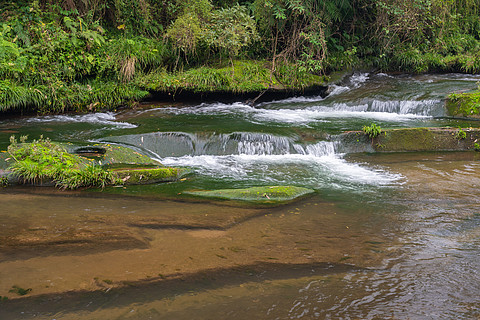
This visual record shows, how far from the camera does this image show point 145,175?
6.81 m

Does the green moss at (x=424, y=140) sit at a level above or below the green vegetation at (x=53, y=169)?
below

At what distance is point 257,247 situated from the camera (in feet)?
14.5

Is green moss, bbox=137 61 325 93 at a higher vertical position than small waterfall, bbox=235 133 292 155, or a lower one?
higher

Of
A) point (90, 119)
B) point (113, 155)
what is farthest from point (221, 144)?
point (90, 119)

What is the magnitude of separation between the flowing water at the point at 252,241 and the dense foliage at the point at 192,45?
3362mm

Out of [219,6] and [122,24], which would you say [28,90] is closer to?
[122,24]

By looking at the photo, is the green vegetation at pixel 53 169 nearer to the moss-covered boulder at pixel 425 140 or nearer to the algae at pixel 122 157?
the algae at pixel 122 157

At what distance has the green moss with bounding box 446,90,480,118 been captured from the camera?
11188mm

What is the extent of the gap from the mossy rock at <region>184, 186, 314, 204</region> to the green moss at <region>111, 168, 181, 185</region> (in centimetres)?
81

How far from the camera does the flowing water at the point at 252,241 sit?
3.39 meters

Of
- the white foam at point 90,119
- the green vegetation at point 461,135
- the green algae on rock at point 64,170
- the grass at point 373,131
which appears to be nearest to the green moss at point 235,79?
the white foam at point 90,119

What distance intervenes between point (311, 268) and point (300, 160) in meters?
4.91

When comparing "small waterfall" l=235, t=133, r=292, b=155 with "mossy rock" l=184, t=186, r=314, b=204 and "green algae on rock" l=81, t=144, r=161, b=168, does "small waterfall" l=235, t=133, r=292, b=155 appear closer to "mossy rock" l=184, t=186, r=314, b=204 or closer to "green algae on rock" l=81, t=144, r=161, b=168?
"green algae on rock" l=81, t=144, r=161, b=168

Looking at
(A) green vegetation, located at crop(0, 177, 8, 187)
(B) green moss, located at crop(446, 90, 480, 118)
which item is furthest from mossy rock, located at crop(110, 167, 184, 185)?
(B) green moss, located at crop(446, 90, 480, 118)
